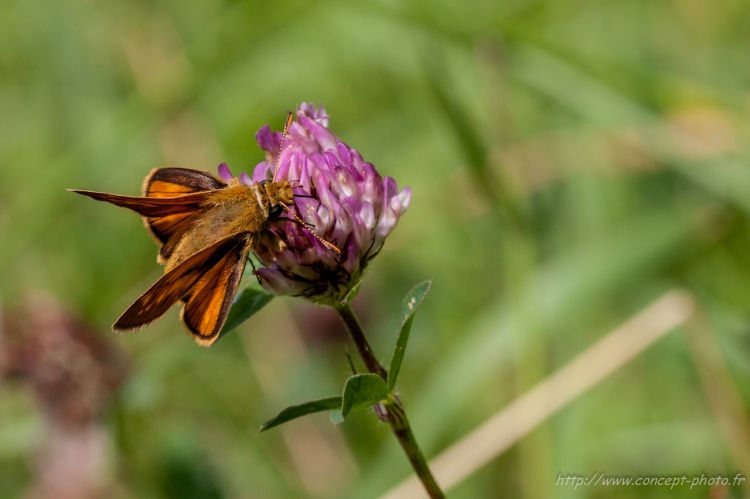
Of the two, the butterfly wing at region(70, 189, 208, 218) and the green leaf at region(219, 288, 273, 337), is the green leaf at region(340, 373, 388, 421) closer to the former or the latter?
the green leaf at region(219, 288, 273, 337)

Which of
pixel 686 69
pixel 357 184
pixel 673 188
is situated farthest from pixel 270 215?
pixel 686 69

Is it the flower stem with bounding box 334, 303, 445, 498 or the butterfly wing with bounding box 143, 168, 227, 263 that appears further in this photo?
the butterfly wing with bounding box 143, 168, 227, 263

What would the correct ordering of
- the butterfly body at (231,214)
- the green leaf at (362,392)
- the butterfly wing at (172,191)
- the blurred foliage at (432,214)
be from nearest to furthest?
the green leaf at (362,392) → the butterfly body at (231,214) → the butterfly wing at (172,191) → the blurred foliage at (432,214)

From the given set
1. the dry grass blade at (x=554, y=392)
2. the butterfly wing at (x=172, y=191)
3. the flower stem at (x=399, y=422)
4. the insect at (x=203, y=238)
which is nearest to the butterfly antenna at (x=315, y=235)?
the insect at (x=203, y=238)

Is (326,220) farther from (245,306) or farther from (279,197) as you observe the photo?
(245,306)

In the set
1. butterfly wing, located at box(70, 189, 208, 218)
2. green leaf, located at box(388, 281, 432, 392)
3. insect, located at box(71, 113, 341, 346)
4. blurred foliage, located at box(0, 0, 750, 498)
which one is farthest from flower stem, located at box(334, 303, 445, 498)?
blurred foliage, located at box(0, 0, 750, 498)

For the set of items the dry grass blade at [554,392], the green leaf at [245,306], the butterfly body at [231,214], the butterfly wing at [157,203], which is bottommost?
the dry grass blade at [554,392]

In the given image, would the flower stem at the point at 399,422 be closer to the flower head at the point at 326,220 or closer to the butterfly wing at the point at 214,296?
the flower head at the point at 326,220

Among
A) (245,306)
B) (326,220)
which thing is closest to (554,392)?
(245,306)
